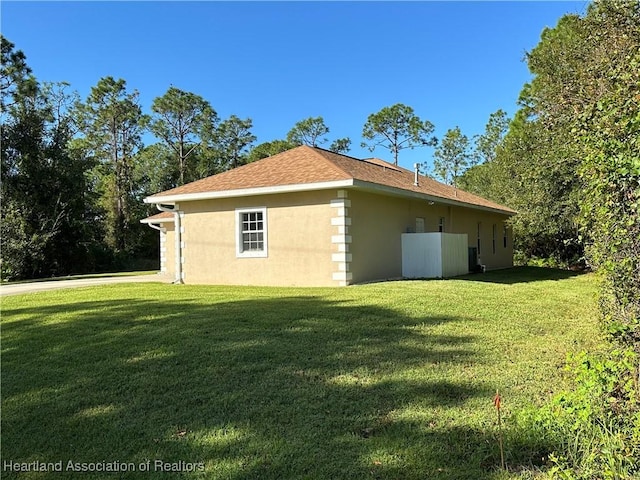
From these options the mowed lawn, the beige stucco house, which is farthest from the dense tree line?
the beige stucco house

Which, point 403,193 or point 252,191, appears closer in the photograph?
point 252,191

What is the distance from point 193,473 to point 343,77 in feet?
90.9

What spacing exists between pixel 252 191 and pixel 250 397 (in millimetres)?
8921

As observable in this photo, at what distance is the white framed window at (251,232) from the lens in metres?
13.1

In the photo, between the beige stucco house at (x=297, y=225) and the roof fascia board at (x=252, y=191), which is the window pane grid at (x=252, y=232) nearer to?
the beige stucco house at (x=297, y=225)

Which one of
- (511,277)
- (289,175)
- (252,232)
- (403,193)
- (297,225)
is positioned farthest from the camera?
(511,277)

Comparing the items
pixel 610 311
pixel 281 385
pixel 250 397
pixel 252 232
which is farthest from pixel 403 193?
pixel 250 397

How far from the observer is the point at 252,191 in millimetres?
12672

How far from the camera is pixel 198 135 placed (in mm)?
42969

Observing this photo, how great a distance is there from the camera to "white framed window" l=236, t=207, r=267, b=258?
1309 cm

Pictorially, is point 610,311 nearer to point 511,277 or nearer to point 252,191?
point 252,191

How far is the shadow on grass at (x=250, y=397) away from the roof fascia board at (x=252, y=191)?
16.4 ft

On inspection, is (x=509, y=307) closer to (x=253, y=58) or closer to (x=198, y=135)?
(x=253, y=58)

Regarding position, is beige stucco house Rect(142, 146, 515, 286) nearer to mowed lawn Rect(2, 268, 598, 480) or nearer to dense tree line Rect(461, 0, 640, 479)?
mowed lawn Rect(2, 268, 598, 480)
